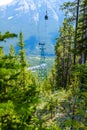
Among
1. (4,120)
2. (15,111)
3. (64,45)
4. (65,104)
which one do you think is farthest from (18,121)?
(64,45)

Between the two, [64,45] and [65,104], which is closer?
[65,104]

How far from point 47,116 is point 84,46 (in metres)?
8.49

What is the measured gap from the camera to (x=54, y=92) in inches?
1791

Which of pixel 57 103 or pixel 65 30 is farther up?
pixel 65 30

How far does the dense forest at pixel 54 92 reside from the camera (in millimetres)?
7968

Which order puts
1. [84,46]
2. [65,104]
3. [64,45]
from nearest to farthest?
[65,104] < [84,46] < [64,45]

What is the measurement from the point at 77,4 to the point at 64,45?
998 inches

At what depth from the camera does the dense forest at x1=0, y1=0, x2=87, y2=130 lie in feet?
26.1

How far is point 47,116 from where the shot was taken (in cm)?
3469

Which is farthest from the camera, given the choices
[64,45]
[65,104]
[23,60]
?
[64,45]

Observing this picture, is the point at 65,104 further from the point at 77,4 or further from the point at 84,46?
the point at 77,4

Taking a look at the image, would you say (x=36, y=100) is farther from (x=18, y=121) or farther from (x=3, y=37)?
(x=3, y=37)

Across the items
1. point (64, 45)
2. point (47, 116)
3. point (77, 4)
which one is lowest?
point (47, 116)

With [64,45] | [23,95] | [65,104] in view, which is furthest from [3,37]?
[64,45]
